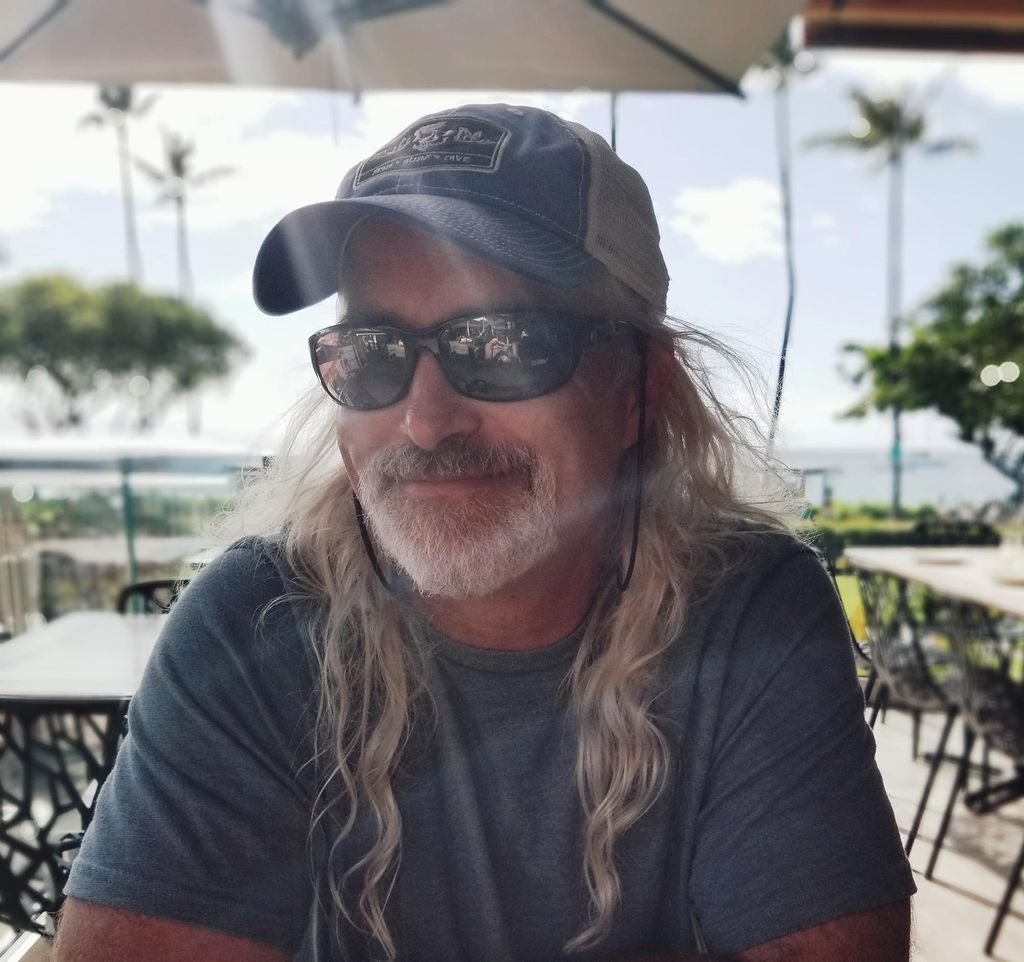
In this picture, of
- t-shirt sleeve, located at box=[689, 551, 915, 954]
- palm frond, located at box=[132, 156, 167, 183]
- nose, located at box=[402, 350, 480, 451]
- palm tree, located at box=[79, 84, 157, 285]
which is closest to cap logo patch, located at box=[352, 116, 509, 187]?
nose, located at box=[402, 350, 480, 451]

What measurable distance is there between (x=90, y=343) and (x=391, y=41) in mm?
29788

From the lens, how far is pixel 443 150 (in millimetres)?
1101

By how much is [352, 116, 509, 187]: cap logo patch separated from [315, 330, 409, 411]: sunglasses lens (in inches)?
8.4

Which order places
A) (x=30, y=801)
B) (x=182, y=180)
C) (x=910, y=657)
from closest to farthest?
(x=910, y=657) < (x=30, y=801) < (x=182, y=180)

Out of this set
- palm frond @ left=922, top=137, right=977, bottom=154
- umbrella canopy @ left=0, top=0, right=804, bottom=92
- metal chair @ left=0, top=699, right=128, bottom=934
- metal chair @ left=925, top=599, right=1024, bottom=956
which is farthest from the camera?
palm frond @ left=922, top=137, right=977, bottom=154

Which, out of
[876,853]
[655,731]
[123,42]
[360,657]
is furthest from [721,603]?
[123,42]

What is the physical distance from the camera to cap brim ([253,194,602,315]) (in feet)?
3.38

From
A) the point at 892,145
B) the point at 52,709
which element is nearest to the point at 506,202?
the point at 52,709

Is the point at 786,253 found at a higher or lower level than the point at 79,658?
higher

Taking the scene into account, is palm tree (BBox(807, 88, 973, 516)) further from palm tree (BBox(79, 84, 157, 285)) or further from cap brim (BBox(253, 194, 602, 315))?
palm tree (BBox(79, 84, 157, 285))

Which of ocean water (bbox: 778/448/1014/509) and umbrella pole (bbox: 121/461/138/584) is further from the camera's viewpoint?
umbrella pole (bbox: 121/461/138/584)

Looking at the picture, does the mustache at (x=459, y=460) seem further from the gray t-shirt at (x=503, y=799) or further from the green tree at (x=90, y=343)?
the green tree at (x=90, y=343)

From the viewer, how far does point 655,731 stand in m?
1.06

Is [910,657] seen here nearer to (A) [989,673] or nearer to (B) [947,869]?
(B) [947,869]
